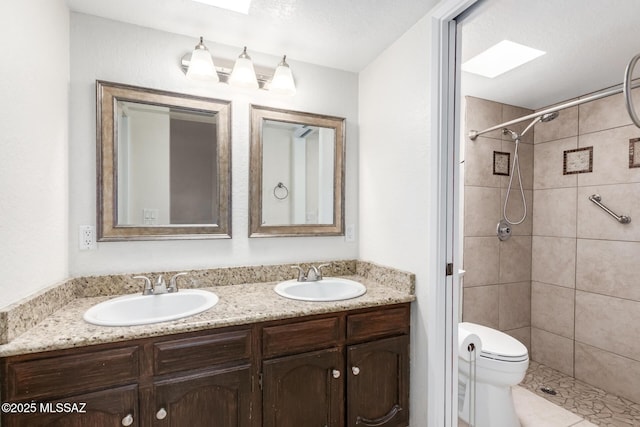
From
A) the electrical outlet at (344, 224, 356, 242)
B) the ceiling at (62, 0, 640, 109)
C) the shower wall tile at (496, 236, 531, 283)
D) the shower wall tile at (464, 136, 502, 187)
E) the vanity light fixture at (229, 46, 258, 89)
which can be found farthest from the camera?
the shower wall tile at (496, 236, 531, 283)

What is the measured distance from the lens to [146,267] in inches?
64.1

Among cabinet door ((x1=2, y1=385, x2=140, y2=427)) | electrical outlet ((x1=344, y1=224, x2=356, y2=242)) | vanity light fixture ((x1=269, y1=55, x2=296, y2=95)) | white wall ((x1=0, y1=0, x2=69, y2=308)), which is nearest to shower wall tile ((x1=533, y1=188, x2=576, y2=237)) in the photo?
electrical outlet ((x1=344, y1=224, x2=356, y2=242))

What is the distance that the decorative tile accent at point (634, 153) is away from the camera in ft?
6.92

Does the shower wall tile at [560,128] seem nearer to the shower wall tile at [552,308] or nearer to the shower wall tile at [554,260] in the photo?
the shower wall tile at [554,260]

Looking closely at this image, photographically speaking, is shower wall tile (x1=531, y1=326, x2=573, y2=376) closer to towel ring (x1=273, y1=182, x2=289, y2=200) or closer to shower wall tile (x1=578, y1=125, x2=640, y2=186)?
shower wall tile (x1=578, y1=125, x2=640, y2=186)

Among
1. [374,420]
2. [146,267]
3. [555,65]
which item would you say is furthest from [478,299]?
[146,267]

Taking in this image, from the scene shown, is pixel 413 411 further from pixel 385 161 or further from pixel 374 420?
pixel 385 161

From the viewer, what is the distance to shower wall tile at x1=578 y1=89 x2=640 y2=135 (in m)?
2.17

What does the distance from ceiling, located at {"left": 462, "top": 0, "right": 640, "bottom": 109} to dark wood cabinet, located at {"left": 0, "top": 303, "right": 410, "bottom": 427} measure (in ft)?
4.94

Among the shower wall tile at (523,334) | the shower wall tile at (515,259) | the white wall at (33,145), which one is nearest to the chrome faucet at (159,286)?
the white wall at (33,145)

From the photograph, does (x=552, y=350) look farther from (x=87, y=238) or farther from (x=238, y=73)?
(x=87, y=238)

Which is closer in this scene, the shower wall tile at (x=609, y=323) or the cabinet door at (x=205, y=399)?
the cabinet door at (x=205, y=399)

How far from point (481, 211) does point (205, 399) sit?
2.29m

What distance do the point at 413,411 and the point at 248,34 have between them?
219cm
